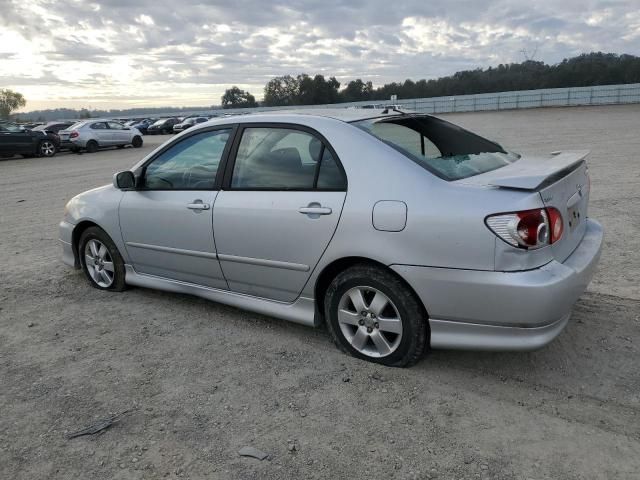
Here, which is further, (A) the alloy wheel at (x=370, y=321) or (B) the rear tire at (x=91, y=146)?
(B) the rear tire at (x=91, y=146)

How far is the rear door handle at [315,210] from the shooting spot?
332cm

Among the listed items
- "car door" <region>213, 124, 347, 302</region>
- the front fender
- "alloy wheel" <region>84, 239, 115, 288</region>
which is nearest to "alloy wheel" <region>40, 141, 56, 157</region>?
the front fender

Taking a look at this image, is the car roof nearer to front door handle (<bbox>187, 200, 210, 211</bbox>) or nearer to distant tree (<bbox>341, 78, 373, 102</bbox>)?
front door handle (<bbox>187, 200, 210, 211</bbox>)

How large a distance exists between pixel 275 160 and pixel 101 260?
221cm

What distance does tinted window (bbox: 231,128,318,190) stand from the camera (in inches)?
140

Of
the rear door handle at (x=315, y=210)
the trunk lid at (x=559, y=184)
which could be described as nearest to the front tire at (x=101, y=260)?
the rear door handle at (x=315, y=210)

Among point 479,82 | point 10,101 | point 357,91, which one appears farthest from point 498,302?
point 10,101

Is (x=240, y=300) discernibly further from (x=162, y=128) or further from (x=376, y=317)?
(x=162, y=128)

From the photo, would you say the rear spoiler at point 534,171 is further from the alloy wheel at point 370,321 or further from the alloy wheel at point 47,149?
the alloy wheel at point 47,149

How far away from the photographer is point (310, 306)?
360cm

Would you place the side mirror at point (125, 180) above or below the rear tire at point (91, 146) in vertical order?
above

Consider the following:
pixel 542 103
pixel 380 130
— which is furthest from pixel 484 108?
pixel 380 130

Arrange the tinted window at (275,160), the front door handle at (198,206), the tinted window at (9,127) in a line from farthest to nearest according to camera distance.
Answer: the tinted window at (9,127) < the front door handle at (198,206) < the tinted window at (275,160)

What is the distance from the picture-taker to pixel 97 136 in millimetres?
24719
